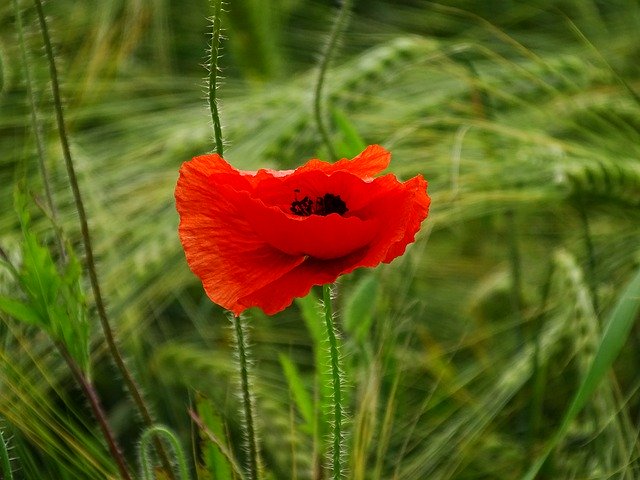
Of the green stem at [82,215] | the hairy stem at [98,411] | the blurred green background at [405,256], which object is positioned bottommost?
the blurred green background at [405,256]

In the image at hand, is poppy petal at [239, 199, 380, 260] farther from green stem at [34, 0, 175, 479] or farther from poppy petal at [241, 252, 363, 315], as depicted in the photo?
green stem at [34, 0, 175, 479]

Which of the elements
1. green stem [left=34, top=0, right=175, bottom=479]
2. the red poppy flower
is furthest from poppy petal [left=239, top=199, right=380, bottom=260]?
green stem [left=34, top=0, right=175, bottom=479]

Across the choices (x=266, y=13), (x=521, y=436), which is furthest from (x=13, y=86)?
(x=521, y=436)

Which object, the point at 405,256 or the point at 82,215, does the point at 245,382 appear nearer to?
the point at 82,215

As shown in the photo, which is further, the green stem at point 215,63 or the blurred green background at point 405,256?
the blurred green background at point 405,256

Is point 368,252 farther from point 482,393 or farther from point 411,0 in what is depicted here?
point 411,0

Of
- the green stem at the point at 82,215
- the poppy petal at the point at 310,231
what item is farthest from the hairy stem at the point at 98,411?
the poppy petal at the point at 310,231

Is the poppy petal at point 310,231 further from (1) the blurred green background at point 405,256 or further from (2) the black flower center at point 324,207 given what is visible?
(1) the blurred green background at point 405,256
